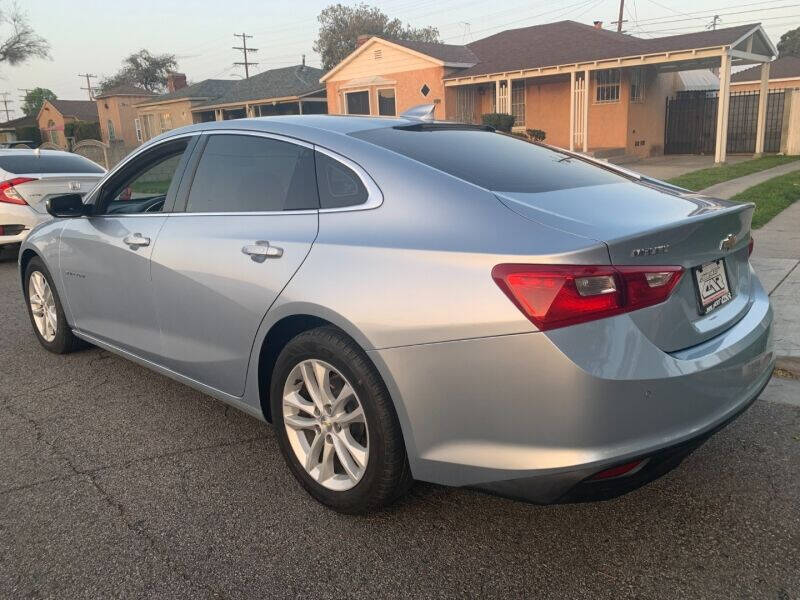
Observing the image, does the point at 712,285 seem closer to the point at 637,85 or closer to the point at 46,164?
the point at 46,164

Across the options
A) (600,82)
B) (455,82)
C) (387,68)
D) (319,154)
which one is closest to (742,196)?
(319,154)

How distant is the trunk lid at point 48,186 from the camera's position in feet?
30.0

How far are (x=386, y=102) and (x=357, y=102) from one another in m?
1.82

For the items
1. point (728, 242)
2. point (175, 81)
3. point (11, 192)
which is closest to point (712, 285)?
point (728, 242)

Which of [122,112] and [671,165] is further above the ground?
[122,112]

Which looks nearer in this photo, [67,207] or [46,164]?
[67,207]

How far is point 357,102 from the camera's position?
3088 centimetres

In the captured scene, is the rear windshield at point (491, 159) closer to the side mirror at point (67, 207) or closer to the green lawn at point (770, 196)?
the side mirror at point (67, 207)

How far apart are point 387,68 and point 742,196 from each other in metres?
20.3

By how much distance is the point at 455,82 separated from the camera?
26453mm

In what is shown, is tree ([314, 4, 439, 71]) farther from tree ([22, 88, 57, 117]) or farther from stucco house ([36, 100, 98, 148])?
tree ([22, 88, 57, 117])

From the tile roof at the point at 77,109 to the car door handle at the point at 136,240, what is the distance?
68038mm

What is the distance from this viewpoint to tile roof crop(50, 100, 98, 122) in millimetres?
64875

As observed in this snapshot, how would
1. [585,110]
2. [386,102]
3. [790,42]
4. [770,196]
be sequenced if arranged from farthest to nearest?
1. [790,42]
2. [386,102]
3. [585,110]
4. [770,196]
